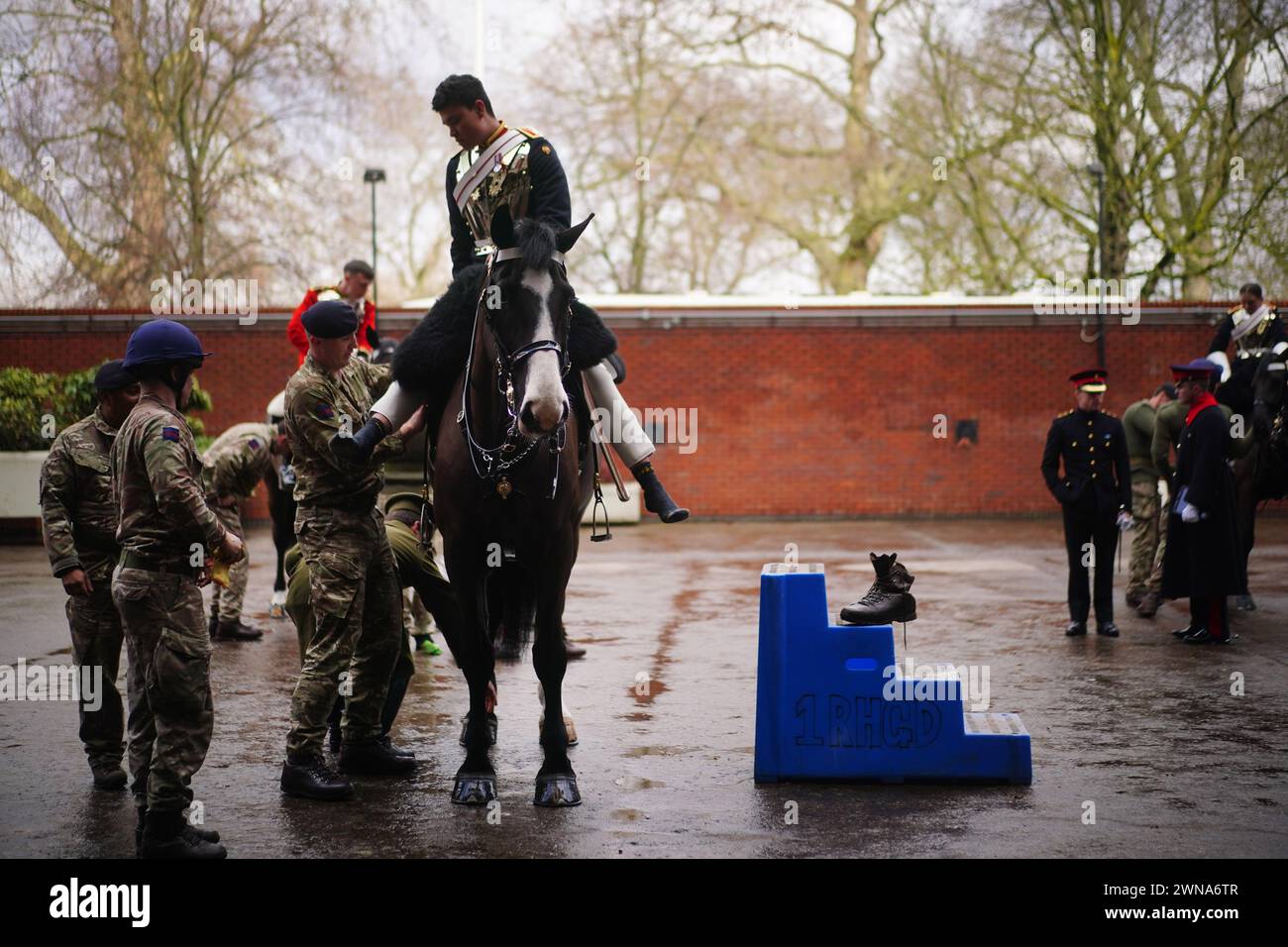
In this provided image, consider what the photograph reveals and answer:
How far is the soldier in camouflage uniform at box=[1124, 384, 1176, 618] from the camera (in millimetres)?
12320

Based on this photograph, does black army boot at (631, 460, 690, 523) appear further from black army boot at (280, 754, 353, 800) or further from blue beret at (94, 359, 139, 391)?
blue beret at (94, 359, 139, 391)

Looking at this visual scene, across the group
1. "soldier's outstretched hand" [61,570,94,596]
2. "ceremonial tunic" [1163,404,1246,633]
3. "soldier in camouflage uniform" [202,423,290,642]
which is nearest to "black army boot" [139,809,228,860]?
"soldier's outstretched hand" [61,570,94,596]

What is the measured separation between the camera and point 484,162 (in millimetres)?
6566

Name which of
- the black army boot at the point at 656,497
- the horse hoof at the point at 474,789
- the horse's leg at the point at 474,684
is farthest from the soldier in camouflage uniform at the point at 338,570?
the black army boot at the point at 656,497

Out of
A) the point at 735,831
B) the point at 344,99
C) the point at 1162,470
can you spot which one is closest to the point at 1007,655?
the point at 1162,470

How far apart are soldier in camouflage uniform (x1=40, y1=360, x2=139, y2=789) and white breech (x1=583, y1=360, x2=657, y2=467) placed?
2245 mm

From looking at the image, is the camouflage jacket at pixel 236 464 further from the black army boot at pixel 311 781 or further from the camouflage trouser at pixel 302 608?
the black army boot at pixel 311 781

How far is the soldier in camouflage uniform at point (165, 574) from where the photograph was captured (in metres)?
5.30

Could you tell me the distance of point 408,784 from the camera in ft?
21.3

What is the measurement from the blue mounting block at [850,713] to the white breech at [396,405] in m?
1.91

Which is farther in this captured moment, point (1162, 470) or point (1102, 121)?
point (1102, 121)

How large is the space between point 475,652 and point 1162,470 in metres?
8.20

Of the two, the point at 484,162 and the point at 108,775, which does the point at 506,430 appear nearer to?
the point at 484,162

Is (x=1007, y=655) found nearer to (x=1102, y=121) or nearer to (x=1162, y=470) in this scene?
(x=1162, y=470)
